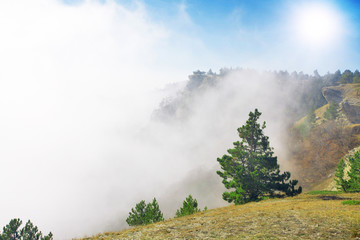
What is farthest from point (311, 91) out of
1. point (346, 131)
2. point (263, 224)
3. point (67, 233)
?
point (67, 233)

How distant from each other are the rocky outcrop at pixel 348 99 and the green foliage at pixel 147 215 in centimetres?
10829

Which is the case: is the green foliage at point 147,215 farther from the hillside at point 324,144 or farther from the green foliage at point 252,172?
the hillside at point 324,144

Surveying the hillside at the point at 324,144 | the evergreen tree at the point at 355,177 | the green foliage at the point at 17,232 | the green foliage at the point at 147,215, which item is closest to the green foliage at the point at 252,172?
the green foliage at the point at 147,215

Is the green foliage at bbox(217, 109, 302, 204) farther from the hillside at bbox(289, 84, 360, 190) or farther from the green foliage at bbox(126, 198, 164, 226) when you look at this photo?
the hillside at bbox(289, 84, 360, 190)

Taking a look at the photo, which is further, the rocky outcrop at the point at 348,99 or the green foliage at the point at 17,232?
the rocky outcrop at the point at 348,99

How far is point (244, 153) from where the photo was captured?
99.7ft

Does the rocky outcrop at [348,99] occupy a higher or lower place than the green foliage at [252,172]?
higher

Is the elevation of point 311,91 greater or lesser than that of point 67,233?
greater

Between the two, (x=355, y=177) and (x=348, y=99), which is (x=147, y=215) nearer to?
(x=355, y=177)

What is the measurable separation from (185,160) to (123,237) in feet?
567

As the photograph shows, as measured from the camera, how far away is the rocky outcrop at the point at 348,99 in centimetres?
9781

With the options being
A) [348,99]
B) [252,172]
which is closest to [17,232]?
[252,172]

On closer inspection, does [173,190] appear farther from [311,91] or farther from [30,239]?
[311,91]

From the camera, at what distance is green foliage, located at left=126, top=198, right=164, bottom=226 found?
111ft
